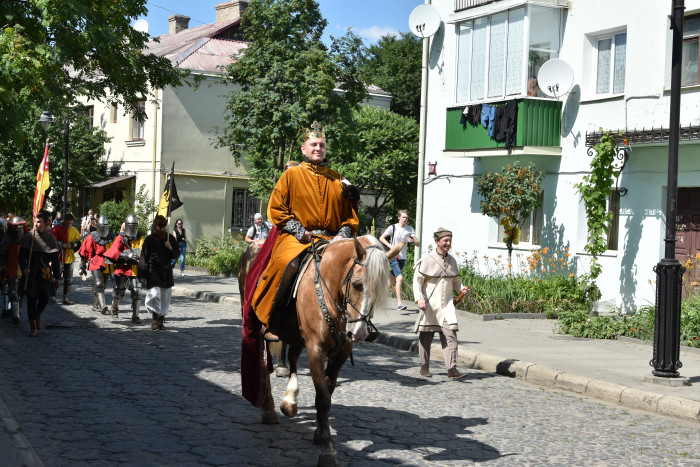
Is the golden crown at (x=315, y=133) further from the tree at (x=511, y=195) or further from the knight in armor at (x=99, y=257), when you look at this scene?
the tree at (x=511, y=195)

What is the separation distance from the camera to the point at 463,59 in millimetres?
21578

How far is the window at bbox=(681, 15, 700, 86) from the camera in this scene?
16.6m

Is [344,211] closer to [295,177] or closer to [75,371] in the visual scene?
[295,177]

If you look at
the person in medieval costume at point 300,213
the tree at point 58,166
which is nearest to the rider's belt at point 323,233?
the person in medieval costume at point 300,213

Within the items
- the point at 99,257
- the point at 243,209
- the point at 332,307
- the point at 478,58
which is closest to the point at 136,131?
the point at 243,209

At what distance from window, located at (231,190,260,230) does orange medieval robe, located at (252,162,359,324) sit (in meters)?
31.8

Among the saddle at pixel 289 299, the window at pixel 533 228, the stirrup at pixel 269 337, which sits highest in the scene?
the window at pixel 533 228

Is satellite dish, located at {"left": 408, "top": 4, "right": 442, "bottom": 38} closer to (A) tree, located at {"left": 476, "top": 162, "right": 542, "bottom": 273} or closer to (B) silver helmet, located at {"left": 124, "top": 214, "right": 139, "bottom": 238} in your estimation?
(A) tree, located at {"left": 476, "top": 162, "right": 542, "bottom": 273}

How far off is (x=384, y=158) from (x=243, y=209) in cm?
746

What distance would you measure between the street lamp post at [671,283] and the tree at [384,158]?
24903mm

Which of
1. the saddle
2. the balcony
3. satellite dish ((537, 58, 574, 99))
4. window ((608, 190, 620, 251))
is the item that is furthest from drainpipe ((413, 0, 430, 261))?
the saddle

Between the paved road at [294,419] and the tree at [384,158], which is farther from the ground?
the tree at [384,158]

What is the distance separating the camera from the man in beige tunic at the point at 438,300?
10578 millimetres

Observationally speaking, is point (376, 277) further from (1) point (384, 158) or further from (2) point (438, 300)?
(1) point (384, 158)
